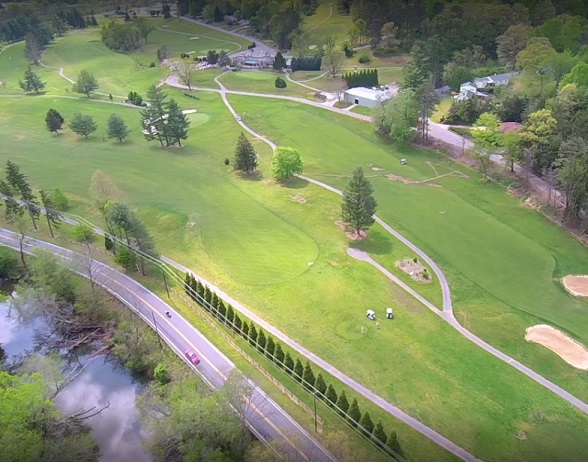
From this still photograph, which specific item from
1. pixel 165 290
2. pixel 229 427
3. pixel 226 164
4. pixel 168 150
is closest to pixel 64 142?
pixel 168 150

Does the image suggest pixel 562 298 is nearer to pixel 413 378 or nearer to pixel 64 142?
pixel 413 378

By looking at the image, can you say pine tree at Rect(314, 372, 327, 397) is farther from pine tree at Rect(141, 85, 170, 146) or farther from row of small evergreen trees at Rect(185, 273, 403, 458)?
pine tree at Rect(141, 85, 170, 146)

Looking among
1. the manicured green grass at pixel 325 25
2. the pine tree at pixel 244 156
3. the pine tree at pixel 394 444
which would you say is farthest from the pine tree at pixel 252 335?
the manicured green grass at pixel 325 25

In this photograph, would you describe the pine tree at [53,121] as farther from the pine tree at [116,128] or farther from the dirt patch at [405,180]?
the dirt patch at [405,180]

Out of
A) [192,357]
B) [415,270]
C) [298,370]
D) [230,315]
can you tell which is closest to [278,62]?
[415,270]

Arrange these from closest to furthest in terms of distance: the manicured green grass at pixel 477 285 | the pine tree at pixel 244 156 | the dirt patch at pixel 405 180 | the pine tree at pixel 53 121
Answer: the manicured green grass at pixel 477 285
the dirt patch at pixel 405 180
the pine tree at pixel 244 156
the pine tree at pixel 53 121

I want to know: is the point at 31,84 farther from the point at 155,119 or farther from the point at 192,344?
the point at 192,344
